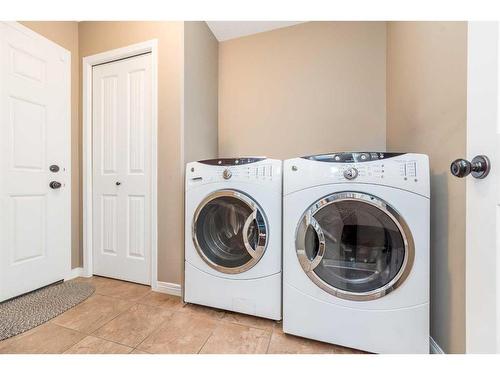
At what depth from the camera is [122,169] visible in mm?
1849

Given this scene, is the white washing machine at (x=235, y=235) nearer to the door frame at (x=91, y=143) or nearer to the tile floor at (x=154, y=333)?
the tile floor at (x=154, y=333)

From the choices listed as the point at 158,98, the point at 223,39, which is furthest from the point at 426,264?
the point at 223,39

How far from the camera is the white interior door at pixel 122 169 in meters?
1.78

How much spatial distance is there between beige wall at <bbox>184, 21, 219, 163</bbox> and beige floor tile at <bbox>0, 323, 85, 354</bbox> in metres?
1.19

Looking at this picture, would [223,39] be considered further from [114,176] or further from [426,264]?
[426,264]

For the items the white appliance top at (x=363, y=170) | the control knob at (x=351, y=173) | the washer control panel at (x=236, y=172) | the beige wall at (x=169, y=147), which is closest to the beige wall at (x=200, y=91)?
the beige wall at (x=169, y=147)

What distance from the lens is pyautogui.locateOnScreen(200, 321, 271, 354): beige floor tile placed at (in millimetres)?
1079

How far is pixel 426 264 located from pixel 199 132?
1.63 meters

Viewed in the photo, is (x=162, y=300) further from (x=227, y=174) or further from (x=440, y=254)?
(x=440, y=254)

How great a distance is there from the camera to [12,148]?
1.52 meters

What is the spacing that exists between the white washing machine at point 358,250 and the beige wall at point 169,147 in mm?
859
